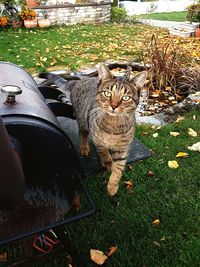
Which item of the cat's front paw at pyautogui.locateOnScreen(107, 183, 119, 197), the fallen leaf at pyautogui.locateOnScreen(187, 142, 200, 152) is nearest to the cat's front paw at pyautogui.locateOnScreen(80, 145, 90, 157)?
the cat's front paw at pyautogui.locateOnScreen(107, 183, 119, 197)

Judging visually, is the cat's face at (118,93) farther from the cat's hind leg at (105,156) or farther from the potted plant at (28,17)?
the potted plant at (28,17)

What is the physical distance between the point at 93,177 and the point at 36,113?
1670 mm

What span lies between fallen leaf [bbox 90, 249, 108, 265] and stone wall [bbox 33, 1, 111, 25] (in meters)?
10.6

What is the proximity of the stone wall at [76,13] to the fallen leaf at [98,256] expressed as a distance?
34.8 feet

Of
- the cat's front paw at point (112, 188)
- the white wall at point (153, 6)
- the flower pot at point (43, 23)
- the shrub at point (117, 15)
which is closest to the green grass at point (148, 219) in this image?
the cat's front paw at point (112, 188)

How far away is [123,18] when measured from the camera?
13789mm

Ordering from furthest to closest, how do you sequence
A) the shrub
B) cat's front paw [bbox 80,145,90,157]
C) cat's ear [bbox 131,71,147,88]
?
1. the shrub
2. cat's front paw [bbox 80,145,90,157]
3. cat's ear [bbox 131,71,147,88]

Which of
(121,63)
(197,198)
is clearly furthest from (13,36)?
(197,198)

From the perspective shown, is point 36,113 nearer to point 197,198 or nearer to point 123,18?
point 197,198

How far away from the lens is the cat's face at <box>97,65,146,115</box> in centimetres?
240

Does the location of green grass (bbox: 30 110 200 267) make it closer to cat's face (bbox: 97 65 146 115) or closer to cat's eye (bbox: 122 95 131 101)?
cat's face (bbox: 97 65 146 115)

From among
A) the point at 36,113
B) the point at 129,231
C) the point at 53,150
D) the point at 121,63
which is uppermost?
the point at 36,113

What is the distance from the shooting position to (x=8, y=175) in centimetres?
109

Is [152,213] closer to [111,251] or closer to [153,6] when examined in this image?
[111,251]
